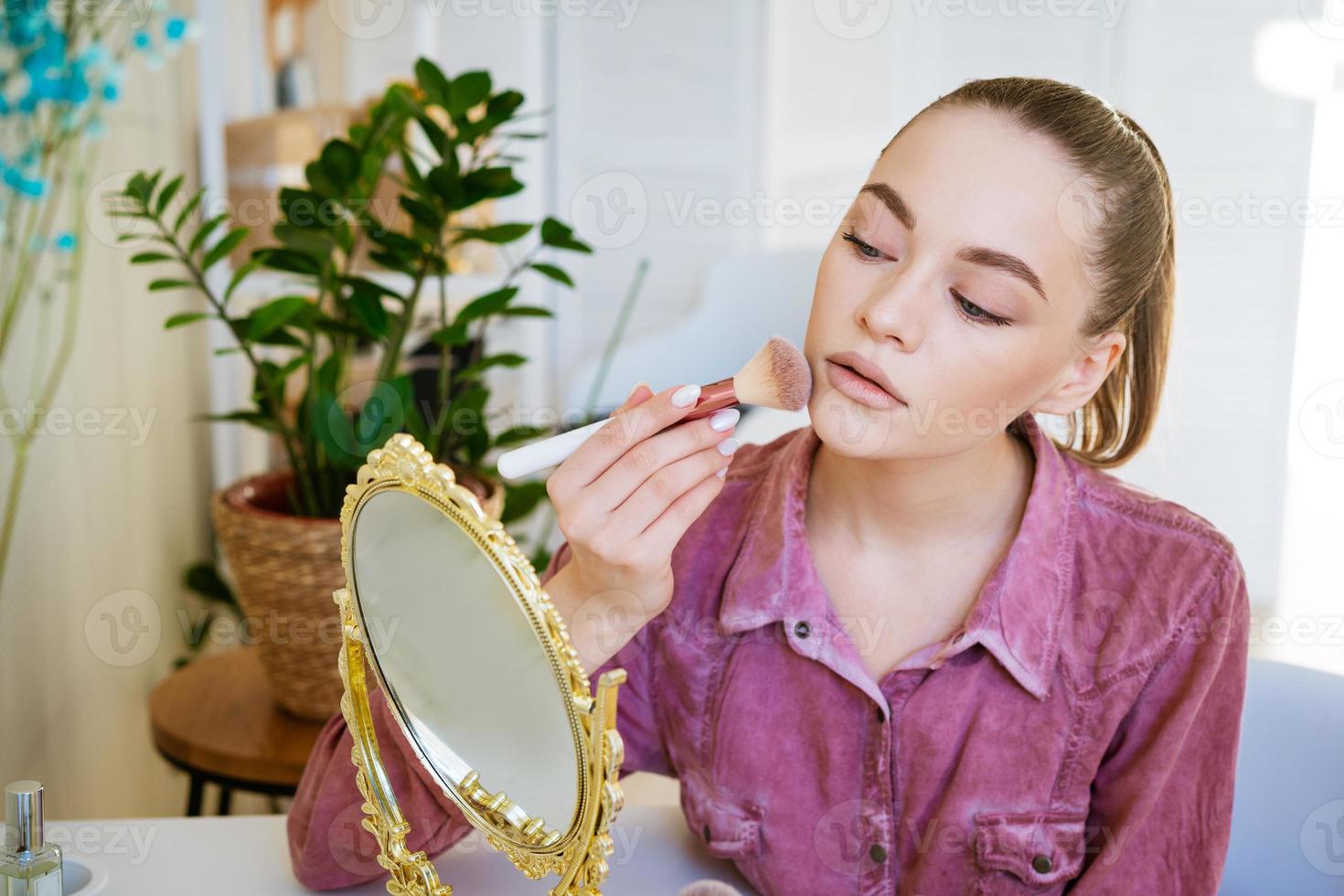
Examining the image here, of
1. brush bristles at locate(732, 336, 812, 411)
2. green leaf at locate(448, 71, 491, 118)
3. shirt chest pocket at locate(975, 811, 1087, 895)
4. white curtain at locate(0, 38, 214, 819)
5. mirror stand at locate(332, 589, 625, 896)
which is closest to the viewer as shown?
mirror stand at locate(332, 589, 625, 896)

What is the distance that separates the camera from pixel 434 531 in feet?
A: 1.96

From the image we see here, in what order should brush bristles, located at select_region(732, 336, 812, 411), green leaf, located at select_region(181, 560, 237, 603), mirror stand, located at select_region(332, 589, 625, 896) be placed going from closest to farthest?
1. mirror stand, located at select_region(332, 589, 625, 896)
2. brush bristles, located at select_region(732, 336, 812, 411)
3. green leaf, located at select_region(181, 560, 237, 603)

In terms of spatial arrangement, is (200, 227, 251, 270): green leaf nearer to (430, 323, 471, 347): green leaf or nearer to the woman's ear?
(430, 323, 471, 347): green leaf

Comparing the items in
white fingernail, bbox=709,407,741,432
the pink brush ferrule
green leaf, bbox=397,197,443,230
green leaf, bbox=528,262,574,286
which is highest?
green leaf, bbox=397,197,443,230

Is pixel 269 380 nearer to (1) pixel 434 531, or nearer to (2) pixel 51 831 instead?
(2) pixel 51 831

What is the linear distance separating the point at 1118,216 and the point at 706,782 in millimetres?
466

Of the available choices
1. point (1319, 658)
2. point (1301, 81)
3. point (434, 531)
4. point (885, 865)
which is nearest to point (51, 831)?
point (434, 531)

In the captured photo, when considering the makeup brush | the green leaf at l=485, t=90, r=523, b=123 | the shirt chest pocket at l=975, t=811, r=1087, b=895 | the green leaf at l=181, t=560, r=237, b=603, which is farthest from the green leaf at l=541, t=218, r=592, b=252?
the green leaf at l=181, t=560, r=237, b=603

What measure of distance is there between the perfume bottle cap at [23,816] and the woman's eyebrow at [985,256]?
1.90 feet

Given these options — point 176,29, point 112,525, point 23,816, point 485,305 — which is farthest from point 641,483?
point 112,525

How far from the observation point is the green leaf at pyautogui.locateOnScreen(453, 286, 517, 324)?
1.13 m

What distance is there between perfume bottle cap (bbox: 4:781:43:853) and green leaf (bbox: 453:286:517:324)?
0.62 metres

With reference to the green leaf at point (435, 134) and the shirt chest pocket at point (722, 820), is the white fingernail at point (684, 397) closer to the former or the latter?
the shirt chest pocket at point (722, 820)

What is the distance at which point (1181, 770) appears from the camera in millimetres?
745
